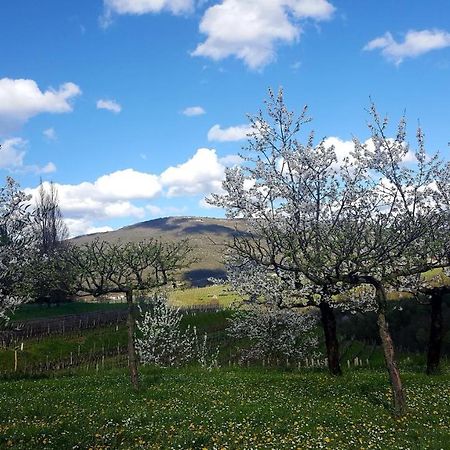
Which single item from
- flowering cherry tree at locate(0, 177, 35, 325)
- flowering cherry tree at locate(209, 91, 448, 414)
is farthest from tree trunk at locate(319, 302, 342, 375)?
flowering cherry tree at locate(0, 177, 35, 325)

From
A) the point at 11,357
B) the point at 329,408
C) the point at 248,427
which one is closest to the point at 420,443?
the point at 329,408

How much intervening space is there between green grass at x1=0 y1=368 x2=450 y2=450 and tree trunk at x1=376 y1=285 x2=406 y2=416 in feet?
1.44

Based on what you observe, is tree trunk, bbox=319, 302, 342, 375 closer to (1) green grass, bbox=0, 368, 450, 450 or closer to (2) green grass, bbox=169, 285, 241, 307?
(1) green grass, bbox=0, 368, 450, 450

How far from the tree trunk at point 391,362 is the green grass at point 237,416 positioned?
440mm

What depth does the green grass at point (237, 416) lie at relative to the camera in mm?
13719

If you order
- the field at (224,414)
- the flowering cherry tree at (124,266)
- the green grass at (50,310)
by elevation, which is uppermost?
the flowering cherry tree at (124,266)

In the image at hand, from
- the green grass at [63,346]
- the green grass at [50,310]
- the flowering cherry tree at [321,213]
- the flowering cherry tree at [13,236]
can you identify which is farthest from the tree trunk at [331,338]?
the green grass at [50,310]

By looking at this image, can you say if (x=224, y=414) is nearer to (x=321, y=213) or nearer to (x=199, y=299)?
(x=321, y=213)

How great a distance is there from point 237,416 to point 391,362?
19.0ft

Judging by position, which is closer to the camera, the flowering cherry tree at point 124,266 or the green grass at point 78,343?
the flowering cherry tree at point 124,266

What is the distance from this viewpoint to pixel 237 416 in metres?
16.2

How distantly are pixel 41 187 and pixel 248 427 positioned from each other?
10877cm

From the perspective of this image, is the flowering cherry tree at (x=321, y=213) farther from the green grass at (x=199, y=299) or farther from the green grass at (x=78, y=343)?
the green grass at (x=199, y=299)

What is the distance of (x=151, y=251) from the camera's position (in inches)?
1079
